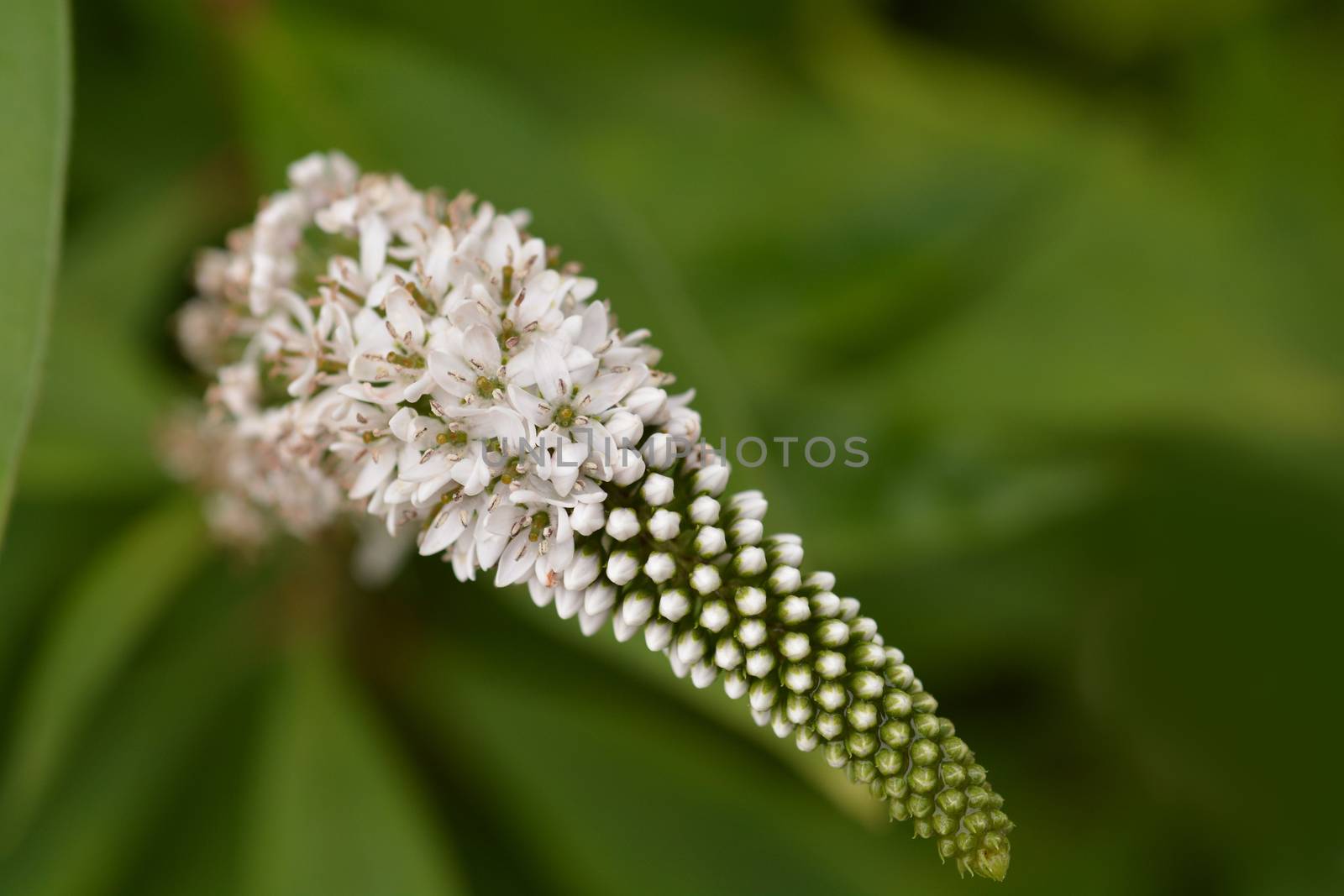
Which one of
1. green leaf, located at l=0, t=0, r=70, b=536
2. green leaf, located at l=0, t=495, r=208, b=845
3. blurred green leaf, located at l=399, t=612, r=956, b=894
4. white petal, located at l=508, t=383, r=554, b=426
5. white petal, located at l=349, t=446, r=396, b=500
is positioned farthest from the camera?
blurred green leaf, located at l=399, t=612, r=956, b=894

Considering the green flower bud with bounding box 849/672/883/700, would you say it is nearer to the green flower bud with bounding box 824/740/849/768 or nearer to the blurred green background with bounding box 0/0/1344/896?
the green flower bud with bounding box 824/740/849/768

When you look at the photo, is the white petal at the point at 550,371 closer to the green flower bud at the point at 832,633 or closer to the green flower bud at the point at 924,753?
the green flower bud at the point at 832,633

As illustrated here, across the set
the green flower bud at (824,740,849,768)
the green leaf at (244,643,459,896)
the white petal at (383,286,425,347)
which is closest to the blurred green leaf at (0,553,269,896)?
the green leaf at (244,643,459,896)

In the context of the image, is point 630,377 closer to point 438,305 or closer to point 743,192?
point 438,305

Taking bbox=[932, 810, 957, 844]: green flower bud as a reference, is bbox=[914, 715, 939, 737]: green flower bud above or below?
above

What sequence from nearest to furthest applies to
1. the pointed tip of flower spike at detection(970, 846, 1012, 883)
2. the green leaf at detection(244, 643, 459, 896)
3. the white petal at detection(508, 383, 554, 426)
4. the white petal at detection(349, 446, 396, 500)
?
the pointed tip of flower spike at detection(970, 846, 1012, 883) → the white petal at detection(508, 383, 554, 426) → the white petal at detection(349, 446, 396, 500) → the green leaf at detection(244, 643, 459, 896)

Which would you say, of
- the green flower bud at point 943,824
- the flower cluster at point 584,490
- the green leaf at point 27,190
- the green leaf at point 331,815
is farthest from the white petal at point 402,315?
the green leaf at point 331,815

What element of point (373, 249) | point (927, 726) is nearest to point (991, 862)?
point (927, 726)

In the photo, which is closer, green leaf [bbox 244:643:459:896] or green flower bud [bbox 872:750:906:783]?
green flower bud [bbox 872:750:906:783]
